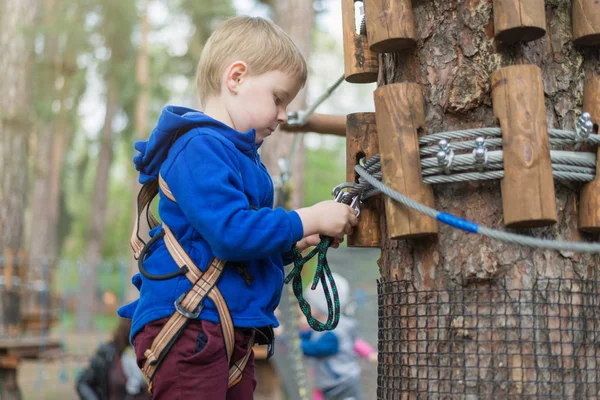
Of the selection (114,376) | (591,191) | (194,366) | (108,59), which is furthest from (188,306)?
(108,59)

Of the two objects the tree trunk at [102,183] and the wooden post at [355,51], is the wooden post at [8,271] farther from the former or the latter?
the tree trunk at [102,183]

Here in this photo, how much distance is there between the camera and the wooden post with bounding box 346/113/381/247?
228 centimetres

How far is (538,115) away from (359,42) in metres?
0.75

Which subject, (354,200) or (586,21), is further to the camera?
(354,200)

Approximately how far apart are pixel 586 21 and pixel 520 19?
0.25 meters

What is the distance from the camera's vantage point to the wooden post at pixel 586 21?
197 centimetres

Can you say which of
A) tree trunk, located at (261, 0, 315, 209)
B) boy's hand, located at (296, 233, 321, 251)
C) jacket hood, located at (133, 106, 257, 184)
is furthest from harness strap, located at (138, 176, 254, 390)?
tree trunk, located at (261, 0, 315, 209)

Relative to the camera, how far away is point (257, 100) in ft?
7.23

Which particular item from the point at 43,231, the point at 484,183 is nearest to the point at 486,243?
the point at 484,183

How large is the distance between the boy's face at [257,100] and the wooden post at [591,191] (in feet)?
2.78

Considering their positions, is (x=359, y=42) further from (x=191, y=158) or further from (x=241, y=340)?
(x=241, y=340)

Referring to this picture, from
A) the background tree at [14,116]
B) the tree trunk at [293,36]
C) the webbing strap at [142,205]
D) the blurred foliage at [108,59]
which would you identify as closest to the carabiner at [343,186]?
the webbing strap at [142,205]

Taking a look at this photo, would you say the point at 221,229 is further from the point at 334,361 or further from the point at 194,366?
the point at 334,361

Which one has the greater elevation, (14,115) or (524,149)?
(14,115)
